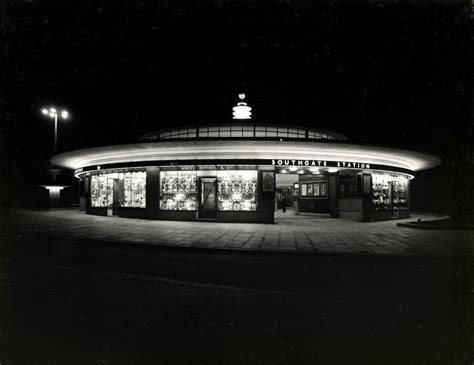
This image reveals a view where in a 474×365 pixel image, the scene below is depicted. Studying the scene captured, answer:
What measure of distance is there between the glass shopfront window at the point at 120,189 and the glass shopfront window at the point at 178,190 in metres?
1.81

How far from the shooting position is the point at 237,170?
1902cm

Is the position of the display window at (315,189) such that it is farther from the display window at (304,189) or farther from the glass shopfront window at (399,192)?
the glass shopfront window at (399,192)

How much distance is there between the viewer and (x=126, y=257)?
8930mm

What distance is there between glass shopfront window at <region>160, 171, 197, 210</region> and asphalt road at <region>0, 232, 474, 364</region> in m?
11.2

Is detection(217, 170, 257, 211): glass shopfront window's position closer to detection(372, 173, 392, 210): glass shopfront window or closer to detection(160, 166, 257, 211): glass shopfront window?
detection(160, 166, 257, 211): glass shopfront window

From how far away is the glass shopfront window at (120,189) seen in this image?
21156mm

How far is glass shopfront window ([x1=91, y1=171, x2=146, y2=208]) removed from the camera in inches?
833

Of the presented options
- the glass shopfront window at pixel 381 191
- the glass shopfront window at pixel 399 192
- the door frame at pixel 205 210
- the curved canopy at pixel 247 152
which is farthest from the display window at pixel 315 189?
the door frame at pixel 205 210

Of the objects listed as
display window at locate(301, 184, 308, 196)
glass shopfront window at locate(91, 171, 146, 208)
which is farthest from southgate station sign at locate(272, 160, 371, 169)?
glass shopfront window at locate(91, 171, 146, 208)

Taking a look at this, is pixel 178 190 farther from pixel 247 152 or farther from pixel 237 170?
pixel 247 152

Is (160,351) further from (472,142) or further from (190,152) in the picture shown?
(190,152)


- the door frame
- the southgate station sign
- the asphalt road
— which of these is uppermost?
the southgate station sign

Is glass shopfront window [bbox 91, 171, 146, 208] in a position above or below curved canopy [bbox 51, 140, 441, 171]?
below

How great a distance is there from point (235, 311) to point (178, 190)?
15710 mm
